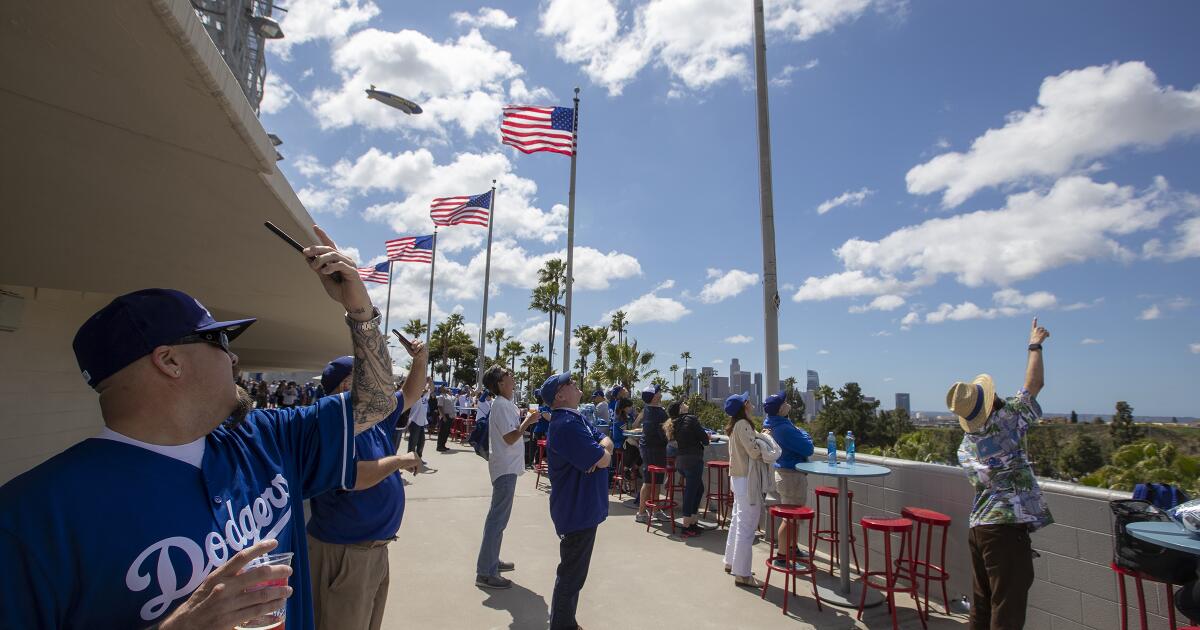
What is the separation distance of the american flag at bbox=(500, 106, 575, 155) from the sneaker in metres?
9.44

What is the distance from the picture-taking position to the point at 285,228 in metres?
4.07

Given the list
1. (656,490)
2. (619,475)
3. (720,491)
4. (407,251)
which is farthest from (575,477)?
(407,251)

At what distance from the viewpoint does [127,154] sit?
9.24ft

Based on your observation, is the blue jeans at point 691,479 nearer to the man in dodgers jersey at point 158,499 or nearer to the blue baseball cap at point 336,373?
the blue baseball cap at point 336,373

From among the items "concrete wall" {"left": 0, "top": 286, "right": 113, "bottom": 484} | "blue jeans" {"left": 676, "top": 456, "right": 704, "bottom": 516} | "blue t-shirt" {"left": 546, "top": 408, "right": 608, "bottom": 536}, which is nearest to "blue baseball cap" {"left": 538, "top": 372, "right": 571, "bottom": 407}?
"blue t-shirt" {"left": 546, "top": 408, "right": 608, "bottom": 536}

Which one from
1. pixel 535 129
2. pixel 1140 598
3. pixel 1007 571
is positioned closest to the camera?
pixel 1140 598

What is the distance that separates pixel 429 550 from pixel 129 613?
5.91 m

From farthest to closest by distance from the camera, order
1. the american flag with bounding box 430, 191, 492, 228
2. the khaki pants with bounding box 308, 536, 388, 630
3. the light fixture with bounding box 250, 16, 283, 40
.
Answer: the light fixture with bounding box 250, 16, 283, 40, the american flag with bounding box 430, 191, 492, 228, the khaki pants with bounding box 308, 536, 388, 630

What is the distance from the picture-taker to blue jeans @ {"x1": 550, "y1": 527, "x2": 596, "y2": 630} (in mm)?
4180

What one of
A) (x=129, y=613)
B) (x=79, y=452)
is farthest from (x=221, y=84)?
(x=129, y=613)

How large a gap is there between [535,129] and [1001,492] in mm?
11314

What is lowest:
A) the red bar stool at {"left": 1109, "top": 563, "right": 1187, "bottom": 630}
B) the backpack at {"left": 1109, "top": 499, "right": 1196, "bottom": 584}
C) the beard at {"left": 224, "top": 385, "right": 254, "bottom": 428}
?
the red bar stool at {"left": 1109, "top": 563, "right": 1187, "bottom": 630}

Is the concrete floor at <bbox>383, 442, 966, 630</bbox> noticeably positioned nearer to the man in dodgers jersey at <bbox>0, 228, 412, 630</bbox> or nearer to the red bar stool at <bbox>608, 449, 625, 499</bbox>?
the red bar stool at <bbox>608, 449, 625, 499</bbox>

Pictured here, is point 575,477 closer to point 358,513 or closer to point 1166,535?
point 358,513
